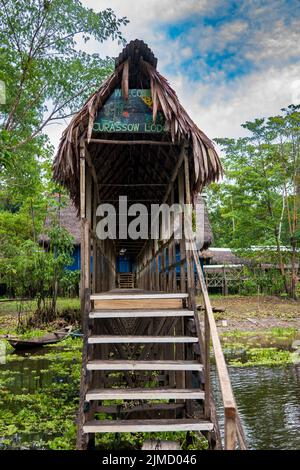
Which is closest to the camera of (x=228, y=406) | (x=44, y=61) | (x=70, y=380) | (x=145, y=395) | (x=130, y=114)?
(x=228, y=406)

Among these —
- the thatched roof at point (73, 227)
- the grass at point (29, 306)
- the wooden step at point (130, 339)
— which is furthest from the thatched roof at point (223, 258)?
the wooden step at point (130, 339)

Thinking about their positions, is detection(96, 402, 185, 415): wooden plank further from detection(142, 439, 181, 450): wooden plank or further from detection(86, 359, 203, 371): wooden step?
detection(86, 359, 203, 371): wooden step

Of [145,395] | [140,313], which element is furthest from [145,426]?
[140,313]

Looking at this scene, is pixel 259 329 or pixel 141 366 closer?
pixel 141 366

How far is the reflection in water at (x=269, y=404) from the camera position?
533 centimetres

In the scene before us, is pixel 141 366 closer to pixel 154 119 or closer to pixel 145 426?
pixel 145 426

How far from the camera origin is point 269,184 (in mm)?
20328

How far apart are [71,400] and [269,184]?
15728mm

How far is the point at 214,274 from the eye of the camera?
24156 mm

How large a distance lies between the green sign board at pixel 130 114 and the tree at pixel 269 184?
15636 millimetres

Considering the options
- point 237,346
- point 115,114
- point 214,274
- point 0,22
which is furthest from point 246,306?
point 115,114

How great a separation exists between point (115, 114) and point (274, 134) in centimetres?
1666

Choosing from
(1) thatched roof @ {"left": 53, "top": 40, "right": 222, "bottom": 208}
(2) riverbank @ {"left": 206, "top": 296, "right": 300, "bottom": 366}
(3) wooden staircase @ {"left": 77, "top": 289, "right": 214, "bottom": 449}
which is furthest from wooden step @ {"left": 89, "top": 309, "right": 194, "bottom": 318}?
(2) riverbank @ {"left": 206, "top": 296, "right": 300, "bottom": 366}

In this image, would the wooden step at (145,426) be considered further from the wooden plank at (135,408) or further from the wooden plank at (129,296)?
the wooden plank at (129,296)
